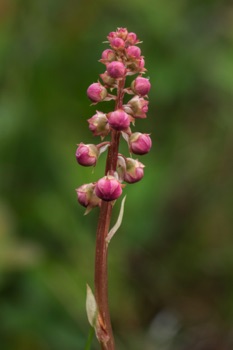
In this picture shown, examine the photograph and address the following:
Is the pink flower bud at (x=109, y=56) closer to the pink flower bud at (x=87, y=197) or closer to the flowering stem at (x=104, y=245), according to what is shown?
the flowering stem at (x=104, y=245)

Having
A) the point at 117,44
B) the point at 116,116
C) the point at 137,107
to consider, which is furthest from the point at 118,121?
the point at 117,44

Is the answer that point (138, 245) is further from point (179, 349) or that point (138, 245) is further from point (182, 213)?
point (179, 349)

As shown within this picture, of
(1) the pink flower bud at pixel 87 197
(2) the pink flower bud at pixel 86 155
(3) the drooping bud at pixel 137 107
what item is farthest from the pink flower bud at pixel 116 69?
(1) the pink flower bud at pixel 87 197

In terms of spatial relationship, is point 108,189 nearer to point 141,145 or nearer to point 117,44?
point 141,145

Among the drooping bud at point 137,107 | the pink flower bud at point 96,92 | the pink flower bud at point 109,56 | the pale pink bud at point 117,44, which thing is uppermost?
the pale pink bud at point 117,44

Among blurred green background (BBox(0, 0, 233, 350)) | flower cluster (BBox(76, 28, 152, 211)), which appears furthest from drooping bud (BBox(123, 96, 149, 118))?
blurred green background (BBox(0, 0, 233, 350))

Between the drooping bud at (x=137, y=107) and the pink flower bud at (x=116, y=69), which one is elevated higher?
the pink flower bud at (x=116, y=69)
